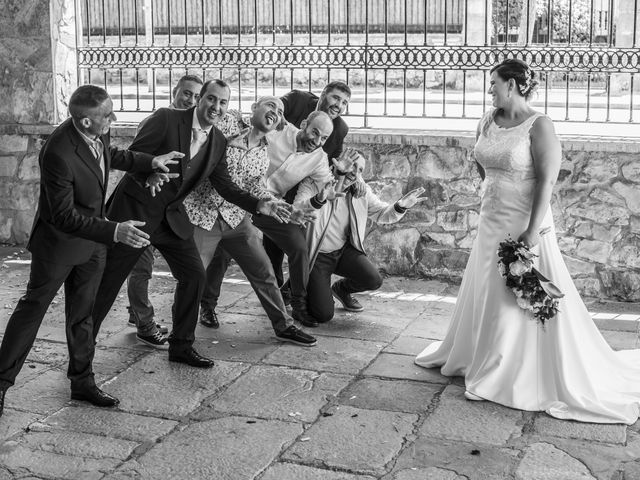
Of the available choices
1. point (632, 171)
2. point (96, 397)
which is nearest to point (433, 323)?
point (632, 171)

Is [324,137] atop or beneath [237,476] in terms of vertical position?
atop

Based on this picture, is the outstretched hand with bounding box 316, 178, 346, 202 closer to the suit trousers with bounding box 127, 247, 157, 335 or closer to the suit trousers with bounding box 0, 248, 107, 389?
the suit trousers with bounding box 127, 247, 157, 335

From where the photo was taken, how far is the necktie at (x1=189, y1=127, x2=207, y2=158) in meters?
6.02

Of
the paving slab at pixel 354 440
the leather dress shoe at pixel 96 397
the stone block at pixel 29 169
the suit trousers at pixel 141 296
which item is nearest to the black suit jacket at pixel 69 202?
the leather dress shoe at pixel 96 397

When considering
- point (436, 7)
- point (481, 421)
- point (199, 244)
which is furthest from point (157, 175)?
point (436, 7)

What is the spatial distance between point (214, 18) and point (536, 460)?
14.2 m

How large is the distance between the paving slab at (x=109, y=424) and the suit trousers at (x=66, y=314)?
205mm

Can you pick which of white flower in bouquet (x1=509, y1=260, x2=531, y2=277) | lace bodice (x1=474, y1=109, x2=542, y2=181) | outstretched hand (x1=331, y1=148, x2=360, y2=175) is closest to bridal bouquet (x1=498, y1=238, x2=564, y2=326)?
white flower in bouquet (x1=509, y1=260, x2=531, y2=277)

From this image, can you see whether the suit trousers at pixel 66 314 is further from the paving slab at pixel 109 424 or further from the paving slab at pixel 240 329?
the paving slab at pixel 240 329

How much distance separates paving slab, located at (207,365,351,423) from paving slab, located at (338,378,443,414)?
0.33 feet

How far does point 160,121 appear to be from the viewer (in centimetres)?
595

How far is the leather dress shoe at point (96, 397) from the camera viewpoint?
539cm

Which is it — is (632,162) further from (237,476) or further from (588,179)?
(237,476)

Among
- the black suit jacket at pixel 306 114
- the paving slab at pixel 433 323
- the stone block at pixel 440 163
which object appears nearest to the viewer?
the paving slab at pixel 433 323
